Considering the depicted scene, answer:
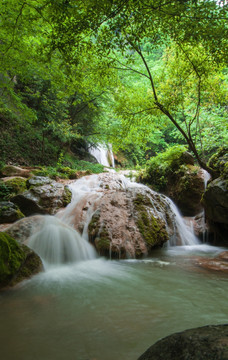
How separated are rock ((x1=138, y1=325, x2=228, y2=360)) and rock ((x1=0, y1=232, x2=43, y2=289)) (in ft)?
7.64

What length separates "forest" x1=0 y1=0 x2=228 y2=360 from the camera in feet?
6.25

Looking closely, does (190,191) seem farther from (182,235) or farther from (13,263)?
(13,263)

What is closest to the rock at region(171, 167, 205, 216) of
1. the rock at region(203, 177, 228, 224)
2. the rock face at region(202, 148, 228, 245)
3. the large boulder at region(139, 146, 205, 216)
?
the large boulder at region(139, 146, 205, 216)

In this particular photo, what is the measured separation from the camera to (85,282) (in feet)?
11.0

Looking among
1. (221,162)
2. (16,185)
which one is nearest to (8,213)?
(16,185)

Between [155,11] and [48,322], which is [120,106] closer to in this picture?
[155,11]

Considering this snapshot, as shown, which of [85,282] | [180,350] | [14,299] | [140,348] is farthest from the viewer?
[85,282]

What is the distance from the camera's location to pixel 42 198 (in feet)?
21.6

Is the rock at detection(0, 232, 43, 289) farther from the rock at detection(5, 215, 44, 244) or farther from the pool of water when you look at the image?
the rock at detection(5, 215, 44, 244)

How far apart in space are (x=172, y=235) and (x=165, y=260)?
192cm

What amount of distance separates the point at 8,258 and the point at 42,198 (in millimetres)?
3872

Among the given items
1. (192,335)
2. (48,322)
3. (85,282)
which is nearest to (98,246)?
(85,282)

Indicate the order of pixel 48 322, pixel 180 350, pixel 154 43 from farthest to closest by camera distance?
pixel 154 43, pixel 48 322, pixel 180 350

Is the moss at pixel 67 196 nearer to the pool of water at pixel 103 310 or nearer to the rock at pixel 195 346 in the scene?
the pool of water at pixel 103 310
